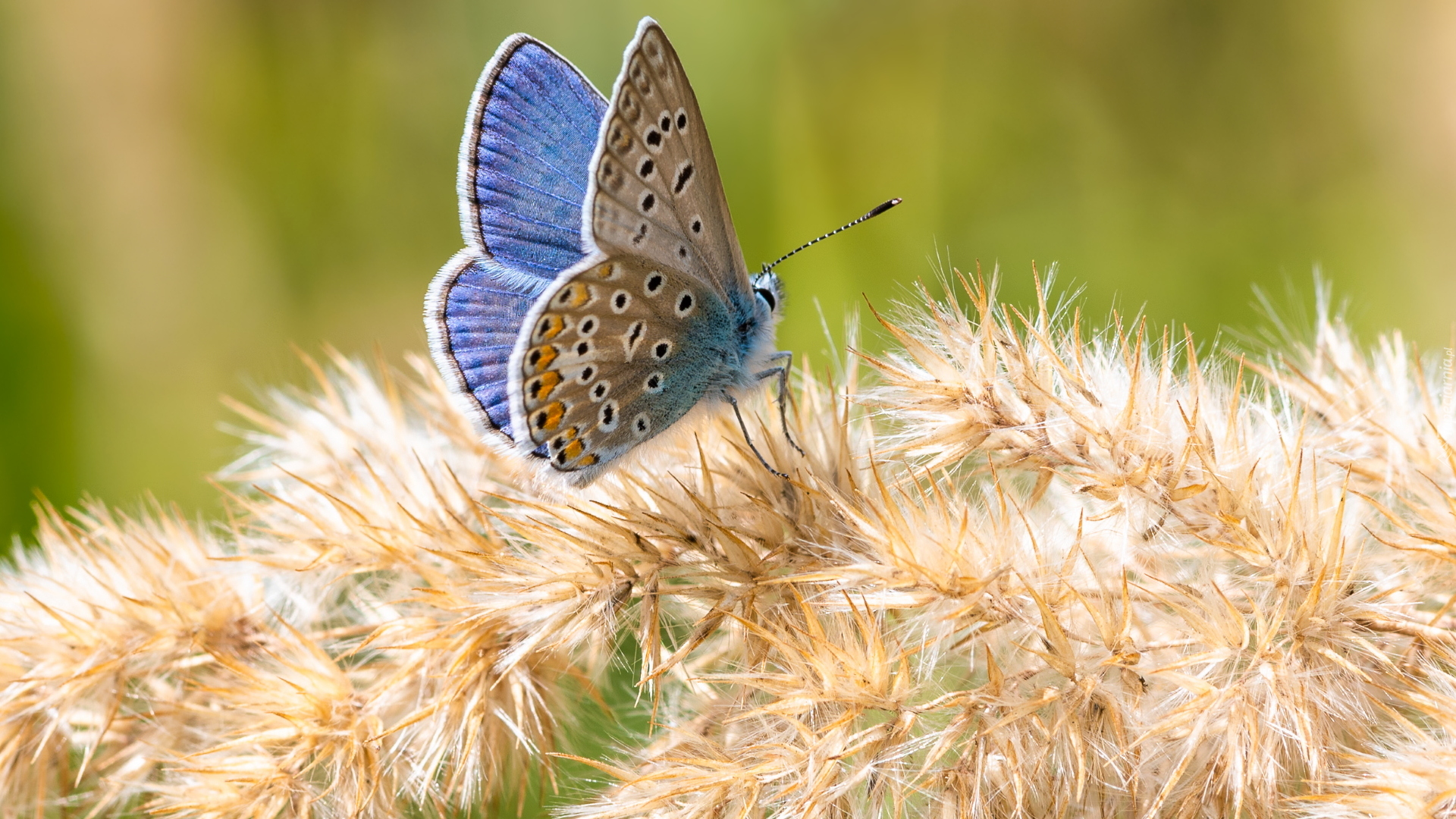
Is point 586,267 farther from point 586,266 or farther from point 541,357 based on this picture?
point 541,357

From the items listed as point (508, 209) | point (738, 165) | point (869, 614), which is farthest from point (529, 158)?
point (738, 165)

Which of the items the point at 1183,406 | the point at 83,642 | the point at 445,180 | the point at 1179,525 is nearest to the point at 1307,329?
the point at 1183,406

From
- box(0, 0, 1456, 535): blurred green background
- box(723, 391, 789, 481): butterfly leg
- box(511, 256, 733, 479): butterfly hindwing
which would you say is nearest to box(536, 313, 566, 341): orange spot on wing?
box(511, 256, 733, 479): butterfly hindwing

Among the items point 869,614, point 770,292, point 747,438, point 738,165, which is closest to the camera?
point 869,614

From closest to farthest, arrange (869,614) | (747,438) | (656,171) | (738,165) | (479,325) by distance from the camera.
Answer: (869,614)
(747,438)
(656,171)
(479,325)
(738,165)

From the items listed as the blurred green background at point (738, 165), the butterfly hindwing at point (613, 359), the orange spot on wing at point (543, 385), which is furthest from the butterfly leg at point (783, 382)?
the blurred green background at point (738, 165)

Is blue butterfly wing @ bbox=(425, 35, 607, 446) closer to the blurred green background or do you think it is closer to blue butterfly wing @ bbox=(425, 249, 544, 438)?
blue butterfly wing @ bbox=(425, 249, 544, 438)

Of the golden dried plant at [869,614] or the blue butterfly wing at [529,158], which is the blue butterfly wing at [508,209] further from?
the golden dried plant at [869,614]
